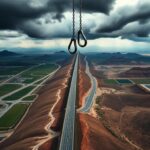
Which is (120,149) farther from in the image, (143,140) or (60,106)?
(60,106)

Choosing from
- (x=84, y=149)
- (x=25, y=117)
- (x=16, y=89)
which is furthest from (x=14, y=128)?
(x=16, y=89)

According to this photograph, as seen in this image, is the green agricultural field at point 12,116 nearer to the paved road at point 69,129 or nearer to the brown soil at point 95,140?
the paved road at point 69,129

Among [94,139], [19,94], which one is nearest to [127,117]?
[94,139]

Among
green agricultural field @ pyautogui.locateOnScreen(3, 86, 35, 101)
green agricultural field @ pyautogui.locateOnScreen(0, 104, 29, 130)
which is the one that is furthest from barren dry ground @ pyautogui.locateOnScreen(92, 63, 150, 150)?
green agricultural field @ pyautogui.locateOnScreen(3, 86, 35, 101)

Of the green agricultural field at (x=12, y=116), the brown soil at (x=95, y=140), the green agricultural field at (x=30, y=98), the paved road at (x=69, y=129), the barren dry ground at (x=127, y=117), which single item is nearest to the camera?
the paved road at (x=69, y=129)

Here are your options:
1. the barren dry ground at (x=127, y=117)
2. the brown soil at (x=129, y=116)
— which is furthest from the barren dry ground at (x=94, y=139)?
the brown soil at (x=129, y=116)

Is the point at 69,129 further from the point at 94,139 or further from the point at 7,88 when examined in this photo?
the point at 7,88

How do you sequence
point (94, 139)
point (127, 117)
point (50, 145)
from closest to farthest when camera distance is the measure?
point (50, 145) < point (94, 139) < point (127, 117)
